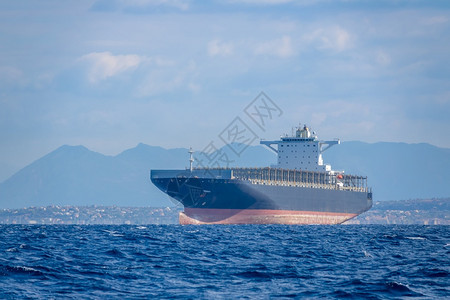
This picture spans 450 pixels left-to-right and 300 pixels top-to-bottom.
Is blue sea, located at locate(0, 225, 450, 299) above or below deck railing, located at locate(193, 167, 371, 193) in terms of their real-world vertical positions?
below

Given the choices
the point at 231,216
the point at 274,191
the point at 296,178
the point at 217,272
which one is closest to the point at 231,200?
the point at 231,216

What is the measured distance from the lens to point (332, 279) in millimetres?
28281

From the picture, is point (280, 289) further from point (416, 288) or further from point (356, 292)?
point (416, 288)

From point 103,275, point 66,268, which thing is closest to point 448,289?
point 103,275

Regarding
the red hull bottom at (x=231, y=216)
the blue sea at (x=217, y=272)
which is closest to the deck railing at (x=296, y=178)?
the red hull bottom at (x=231, y=216)

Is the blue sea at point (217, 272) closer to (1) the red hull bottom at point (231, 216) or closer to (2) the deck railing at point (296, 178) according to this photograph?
(1) the red hull bottom at point (231, 216)

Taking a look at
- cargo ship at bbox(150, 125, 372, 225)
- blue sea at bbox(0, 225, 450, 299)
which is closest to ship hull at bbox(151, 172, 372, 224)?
cargo ship at bbox(150, 125, 372, 225)

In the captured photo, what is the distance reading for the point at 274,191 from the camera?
99.8 m

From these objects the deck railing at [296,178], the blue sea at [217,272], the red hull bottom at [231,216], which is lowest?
the blue sea at [217,272]

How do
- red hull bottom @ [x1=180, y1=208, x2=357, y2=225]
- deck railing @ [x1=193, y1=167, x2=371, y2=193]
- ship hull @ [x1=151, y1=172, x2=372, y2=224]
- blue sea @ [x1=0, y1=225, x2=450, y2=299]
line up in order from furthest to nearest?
deck railing @ [x1=193, y1=167, x2=371, y2=193]
red hull bottom @ [x1=180, y1=208, x2=357, y2=225]
ship hull @ [x1=151, y1=172, x2=372, y2=224]
blue sea @ [x1=0, y1=225, x2=450, y2=299]

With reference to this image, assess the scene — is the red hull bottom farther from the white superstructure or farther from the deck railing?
the white superstructure

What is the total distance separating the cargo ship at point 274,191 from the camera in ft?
307

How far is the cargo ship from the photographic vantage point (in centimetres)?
9356

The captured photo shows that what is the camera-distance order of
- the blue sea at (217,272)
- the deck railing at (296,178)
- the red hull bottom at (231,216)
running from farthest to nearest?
the deck railing at (296,178)
the red hull bottom at (231,216)
the blue sea at (217,272)
